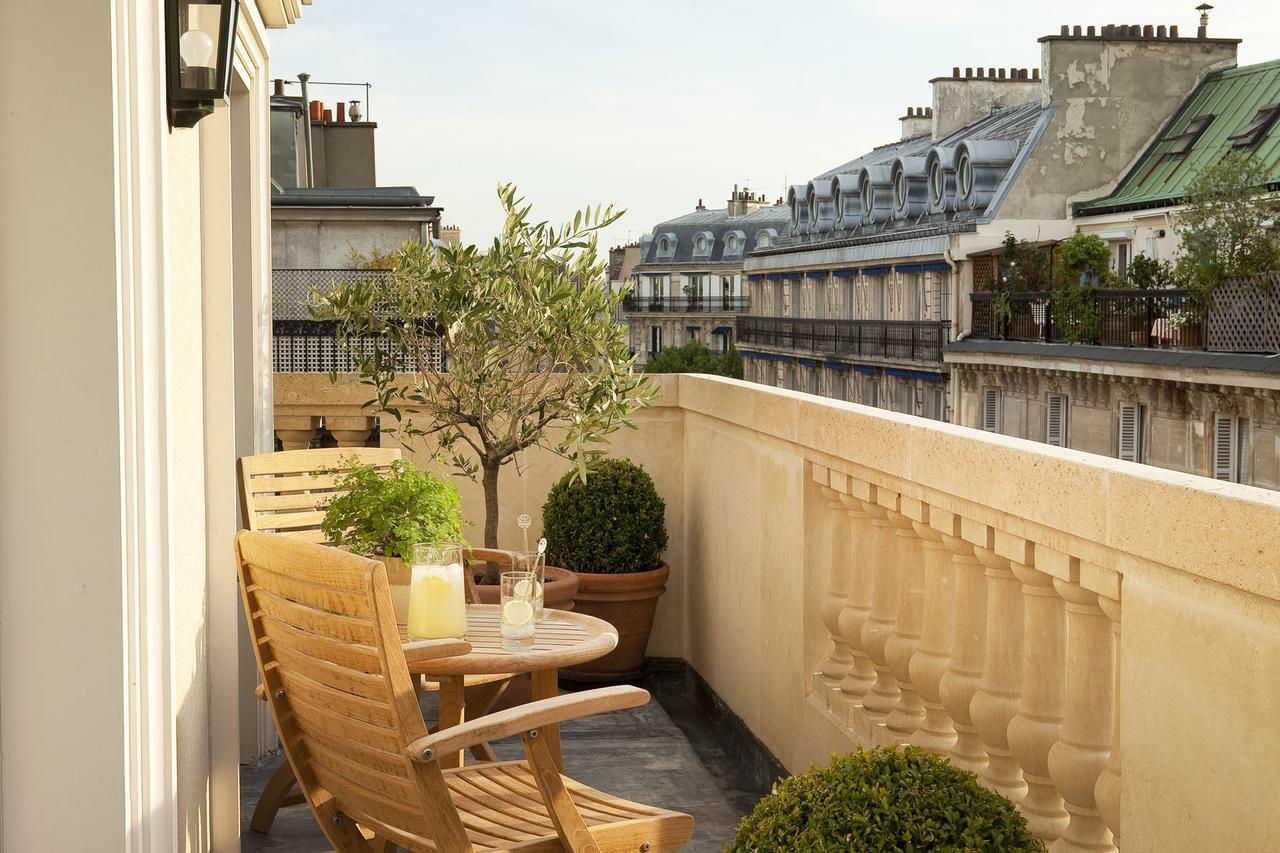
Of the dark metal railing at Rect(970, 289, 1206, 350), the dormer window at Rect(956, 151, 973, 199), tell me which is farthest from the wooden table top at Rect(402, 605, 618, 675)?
the dormer window at Rect(956, 151, 973, 199)

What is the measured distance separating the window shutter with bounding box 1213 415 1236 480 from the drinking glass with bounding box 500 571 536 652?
25739 mm

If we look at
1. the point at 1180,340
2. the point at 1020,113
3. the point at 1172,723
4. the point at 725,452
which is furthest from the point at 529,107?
the point at 1172,723

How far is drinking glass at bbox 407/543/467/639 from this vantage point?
3.24 meters

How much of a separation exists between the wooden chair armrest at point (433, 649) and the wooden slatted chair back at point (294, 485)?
99 cm

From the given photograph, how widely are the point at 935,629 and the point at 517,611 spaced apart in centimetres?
98

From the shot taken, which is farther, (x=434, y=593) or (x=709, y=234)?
(x=709, y=234)

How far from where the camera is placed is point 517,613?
335 centimetres

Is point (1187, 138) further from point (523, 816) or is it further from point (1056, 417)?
point (523, 816)

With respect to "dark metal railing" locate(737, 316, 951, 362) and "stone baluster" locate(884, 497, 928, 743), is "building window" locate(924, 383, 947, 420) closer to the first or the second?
"dark metal railing" locate(737, 316, 951, 362)

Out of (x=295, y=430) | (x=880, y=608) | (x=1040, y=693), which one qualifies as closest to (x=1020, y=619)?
(x=1040, y=693)

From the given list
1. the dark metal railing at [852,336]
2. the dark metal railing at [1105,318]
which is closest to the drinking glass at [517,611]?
the dark metal railing at [1105,318]

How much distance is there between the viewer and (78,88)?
216cm

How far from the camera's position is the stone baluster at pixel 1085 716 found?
2.51 m

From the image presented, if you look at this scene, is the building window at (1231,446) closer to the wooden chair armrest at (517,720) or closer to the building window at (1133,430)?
the building window at (1133,430)
